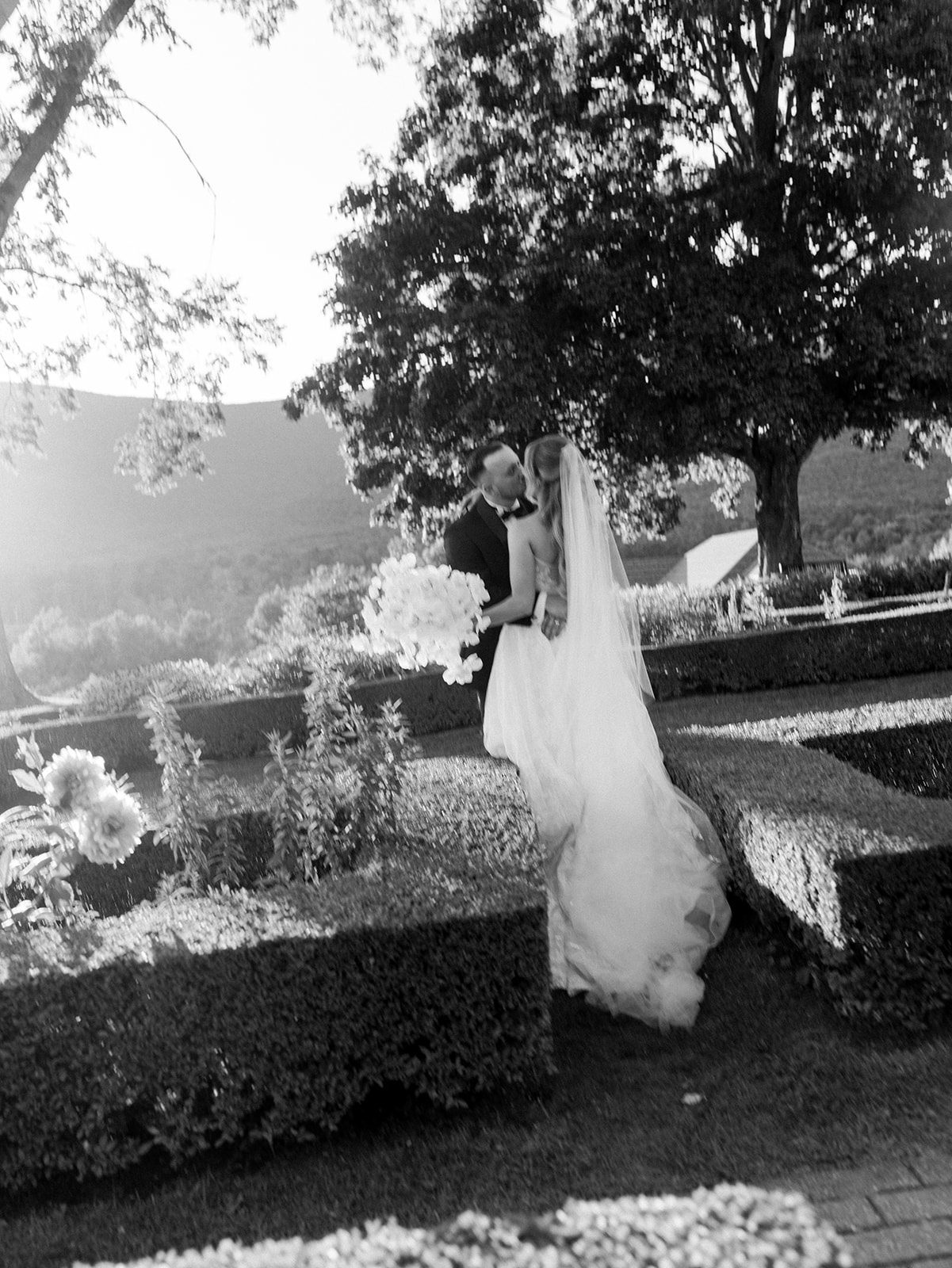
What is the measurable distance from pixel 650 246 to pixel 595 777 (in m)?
16.4

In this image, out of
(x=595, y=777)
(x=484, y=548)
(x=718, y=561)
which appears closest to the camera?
(x=595, y=777)

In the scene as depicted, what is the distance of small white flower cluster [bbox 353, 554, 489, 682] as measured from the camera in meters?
5.22

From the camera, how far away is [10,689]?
17.5 meters

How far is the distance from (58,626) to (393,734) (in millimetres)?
36712

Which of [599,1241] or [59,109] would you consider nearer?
[599,1241]

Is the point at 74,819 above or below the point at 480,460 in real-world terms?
below

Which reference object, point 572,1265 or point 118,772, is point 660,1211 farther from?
point 118,772

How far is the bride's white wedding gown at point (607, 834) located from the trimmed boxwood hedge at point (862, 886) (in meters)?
0.37

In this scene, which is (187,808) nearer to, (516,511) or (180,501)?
(516,511)

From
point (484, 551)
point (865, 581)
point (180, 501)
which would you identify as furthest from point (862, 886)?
point (180, 501)

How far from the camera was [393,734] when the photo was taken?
5.23m

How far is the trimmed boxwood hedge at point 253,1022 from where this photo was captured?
343 cm

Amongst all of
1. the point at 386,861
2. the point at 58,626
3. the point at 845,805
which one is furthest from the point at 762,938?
the point at 58,626

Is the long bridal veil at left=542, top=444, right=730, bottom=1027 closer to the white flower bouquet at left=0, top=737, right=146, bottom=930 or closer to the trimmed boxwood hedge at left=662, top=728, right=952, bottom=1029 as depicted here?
the trimmed boxwood hedge at left=662, top=728, right=952, bottom=1029
